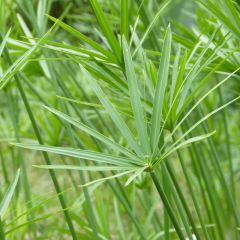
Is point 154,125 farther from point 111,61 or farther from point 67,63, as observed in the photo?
point 67,63

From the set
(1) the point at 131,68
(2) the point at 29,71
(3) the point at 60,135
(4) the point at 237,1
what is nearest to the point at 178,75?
(1) the point at 131,68

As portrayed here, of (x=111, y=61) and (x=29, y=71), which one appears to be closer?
(x=111, y=61)

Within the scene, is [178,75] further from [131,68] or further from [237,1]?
[237,1]

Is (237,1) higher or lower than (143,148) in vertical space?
higher

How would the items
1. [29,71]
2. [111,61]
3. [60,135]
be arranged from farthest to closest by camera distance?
[60,135] < [29,71] < [111,61]

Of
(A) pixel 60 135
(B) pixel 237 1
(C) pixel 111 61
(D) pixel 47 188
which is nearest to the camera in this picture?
(C) pixel 111 61

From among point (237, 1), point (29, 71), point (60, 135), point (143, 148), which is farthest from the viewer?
point (60, 135)


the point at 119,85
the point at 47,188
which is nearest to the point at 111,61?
the point at 119,85

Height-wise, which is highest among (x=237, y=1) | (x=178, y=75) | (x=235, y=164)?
(x=237, y=1)

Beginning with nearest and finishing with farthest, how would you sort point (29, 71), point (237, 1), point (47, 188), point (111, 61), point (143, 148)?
point (143, 148) → point (111, 61) → point (237, 1) → point (29, 71) → point (47, 188)
